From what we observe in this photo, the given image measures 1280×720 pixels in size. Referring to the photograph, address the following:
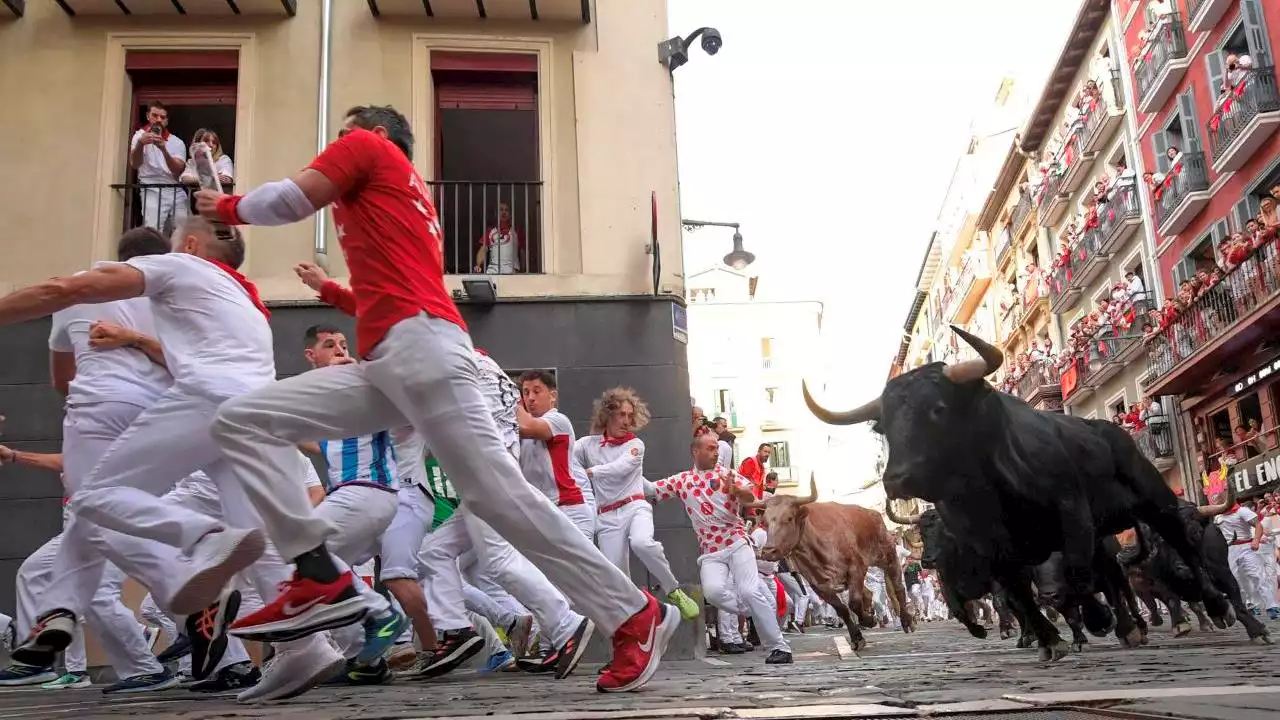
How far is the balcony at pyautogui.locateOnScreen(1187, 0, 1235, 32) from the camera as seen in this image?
25.6m

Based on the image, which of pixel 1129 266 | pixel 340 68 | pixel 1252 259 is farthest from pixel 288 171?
pixel 1129 266

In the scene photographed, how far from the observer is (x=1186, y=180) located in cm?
2731

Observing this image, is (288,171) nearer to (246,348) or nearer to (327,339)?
(327,339)

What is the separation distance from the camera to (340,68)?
13125 mm

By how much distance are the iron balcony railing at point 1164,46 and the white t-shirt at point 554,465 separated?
26022mm

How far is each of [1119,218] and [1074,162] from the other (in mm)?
4481

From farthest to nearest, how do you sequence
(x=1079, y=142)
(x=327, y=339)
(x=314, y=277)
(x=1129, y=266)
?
(x=1079, y=142) → (x=1129, y=266) → (x=327, y=339) → (x=314, y=277)

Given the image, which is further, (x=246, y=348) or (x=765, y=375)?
(x=765, y=375)

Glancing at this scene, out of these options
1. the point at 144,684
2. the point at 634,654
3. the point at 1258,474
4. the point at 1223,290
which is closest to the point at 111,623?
the point at 144,684

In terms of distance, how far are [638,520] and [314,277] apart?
185 inches

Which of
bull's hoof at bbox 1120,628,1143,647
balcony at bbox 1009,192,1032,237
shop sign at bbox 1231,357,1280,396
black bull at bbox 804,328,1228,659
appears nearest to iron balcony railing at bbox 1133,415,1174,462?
shop sign at bbox 1231,357,1280,396

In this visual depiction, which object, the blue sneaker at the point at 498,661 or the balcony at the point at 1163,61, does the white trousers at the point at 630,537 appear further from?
the balcony at the point at 1163,61

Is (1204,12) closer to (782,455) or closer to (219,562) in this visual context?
(219,562)

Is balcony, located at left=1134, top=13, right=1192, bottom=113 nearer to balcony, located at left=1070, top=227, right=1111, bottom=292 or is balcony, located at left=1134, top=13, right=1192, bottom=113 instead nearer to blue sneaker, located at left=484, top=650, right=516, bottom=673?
balcony, located at left=1070, top=227, right=1111, bottom=292
